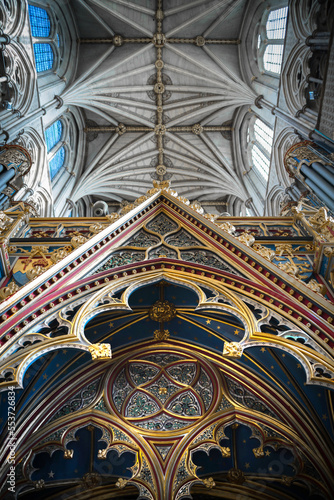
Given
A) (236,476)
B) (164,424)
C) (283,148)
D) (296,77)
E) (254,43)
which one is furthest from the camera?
(254,43)

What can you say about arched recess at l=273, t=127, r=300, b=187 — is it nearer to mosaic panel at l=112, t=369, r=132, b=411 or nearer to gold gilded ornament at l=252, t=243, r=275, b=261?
gold gilded ornament at l=252, t=243, r=275, b=261

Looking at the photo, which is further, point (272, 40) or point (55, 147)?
point (55, 147)

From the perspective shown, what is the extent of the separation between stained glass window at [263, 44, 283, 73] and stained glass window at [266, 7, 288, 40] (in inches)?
16.7

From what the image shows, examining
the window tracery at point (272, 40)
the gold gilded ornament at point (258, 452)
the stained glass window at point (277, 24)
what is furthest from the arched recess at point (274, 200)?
the gold gilded ornament at point (258, 452)

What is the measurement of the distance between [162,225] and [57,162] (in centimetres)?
1414

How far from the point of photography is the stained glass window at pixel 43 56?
54.4 feet

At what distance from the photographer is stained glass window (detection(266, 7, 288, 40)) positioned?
1683 cm

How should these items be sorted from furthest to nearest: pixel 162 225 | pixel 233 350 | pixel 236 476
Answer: pixel 162 225
pixel 236 476
pixel 233 350

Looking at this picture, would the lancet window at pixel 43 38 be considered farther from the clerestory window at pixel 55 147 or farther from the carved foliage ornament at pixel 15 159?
the carved foliage ornament at pixel 15 159

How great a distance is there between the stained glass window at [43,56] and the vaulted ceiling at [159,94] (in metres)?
1.43

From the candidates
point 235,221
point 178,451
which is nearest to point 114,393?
point 178,451

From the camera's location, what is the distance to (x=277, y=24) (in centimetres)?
1756

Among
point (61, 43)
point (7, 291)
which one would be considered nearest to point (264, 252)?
point (7, 291)

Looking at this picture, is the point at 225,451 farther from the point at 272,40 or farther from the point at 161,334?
the point at 272,40
